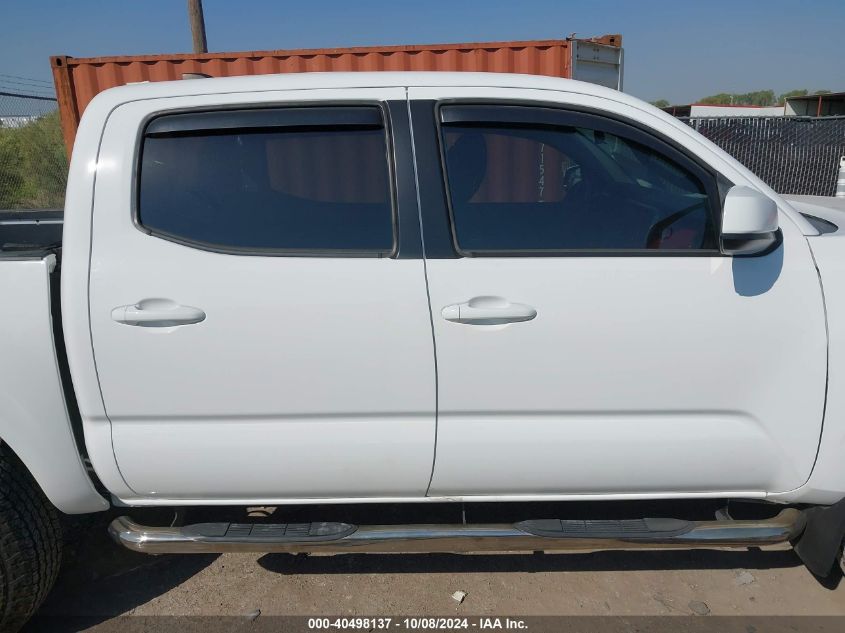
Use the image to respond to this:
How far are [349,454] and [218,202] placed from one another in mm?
931

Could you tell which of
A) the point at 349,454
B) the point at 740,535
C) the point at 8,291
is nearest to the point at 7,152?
the point at 8,291

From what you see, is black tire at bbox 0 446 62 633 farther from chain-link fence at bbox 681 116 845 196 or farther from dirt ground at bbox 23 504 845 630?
chain-link fence at bbox 681 116 845 196

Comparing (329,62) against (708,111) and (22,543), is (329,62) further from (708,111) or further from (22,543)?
(708,111)

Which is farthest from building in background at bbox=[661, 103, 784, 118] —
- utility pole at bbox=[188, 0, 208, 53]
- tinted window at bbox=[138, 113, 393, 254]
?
tinted window at bbox=[138, 113, 393, 254]

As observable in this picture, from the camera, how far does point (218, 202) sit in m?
2.00

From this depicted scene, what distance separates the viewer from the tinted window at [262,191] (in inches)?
77.4

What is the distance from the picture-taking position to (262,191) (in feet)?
6.74

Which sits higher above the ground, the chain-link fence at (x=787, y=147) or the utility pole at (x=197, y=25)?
the utility pole at (x=197, y=25)

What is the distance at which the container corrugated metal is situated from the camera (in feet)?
23.8

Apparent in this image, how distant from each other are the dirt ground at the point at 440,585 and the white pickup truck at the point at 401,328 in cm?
39

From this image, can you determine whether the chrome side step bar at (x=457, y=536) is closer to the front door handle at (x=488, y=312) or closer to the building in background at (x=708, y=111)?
the front door handle at (x=488, y=312)

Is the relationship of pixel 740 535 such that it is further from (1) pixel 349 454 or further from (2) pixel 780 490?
(1) pixel 349 454

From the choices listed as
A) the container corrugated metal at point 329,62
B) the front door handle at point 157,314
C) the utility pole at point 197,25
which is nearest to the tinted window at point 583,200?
the front door handle at point 157,314

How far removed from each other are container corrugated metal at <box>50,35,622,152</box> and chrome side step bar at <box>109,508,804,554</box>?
6188mm
